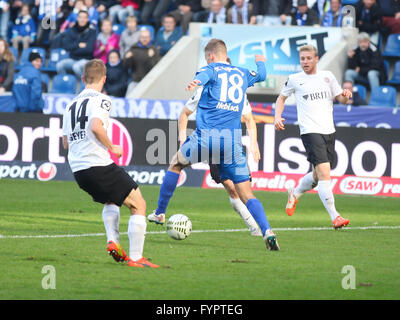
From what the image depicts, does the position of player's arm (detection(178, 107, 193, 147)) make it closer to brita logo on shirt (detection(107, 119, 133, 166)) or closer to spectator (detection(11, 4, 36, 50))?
brita logo on shirt (detection(107, 119, 133, 166))

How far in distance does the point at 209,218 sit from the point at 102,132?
506 cm

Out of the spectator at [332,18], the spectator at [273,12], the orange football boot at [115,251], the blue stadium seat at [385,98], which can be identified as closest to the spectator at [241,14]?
the spectator at [273,12]

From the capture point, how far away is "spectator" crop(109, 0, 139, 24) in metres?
25.0

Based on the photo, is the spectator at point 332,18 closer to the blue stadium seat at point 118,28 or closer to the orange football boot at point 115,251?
the blue stadium seat at point 118,28

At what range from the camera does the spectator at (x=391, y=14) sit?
2214 centimetres

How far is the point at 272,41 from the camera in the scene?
895 inches


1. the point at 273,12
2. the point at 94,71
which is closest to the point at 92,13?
the point at 273,12

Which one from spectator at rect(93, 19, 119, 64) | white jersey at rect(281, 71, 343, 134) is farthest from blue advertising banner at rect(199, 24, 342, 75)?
white jersey at rect(281, 71, 343, 134)

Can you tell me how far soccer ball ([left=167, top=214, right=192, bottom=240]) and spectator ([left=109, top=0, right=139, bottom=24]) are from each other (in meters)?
15.3

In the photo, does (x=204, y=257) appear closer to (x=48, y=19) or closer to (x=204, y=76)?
(x=204, y=76)

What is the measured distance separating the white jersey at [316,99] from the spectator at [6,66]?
12120mm

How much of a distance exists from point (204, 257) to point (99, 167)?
150cm
